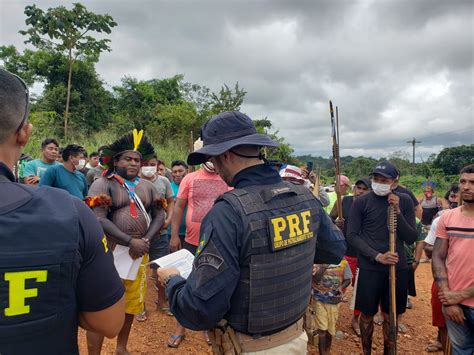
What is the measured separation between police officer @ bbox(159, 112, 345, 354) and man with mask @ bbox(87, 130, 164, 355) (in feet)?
4.44

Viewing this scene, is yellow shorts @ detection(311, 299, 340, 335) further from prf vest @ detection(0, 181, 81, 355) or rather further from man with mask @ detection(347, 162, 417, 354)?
prf vest @ detection(0, 181, 81, 355)

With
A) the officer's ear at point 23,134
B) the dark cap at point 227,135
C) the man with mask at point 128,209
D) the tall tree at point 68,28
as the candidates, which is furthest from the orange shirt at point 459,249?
the tall tree at point 68,28

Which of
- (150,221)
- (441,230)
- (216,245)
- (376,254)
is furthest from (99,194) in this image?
(441,230)

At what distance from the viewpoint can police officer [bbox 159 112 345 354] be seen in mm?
1563

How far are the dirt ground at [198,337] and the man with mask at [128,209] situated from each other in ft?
1.73

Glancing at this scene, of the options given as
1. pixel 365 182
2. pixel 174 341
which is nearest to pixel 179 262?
pixel 174 341

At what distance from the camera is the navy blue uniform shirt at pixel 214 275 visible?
1.54 metres

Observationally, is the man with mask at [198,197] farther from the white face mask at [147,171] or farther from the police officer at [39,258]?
the police officer at [39,258]

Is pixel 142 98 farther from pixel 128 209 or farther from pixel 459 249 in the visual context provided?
pixel 459 249

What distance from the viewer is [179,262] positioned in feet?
6.65

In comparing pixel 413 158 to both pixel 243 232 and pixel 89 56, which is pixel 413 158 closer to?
pixel 89 56

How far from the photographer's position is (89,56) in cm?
1658

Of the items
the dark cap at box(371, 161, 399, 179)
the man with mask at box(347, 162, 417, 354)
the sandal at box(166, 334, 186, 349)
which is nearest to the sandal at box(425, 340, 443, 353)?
the man with mask at box(347, 162, 417, 354)

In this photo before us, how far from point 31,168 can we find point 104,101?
1549 centimetres
